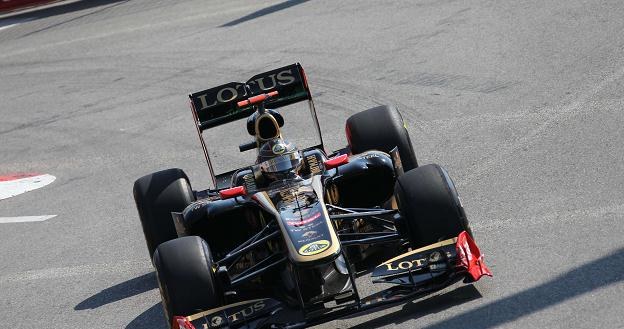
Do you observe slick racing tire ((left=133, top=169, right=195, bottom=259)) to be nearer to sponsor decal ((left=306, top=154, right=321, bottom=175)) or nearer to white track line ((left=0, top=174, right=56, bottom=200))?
sponsor decal ((left=306, top=154, right=321, bottom=175))

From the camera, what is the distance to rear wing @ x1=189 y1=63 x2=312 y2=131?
32.9 ft

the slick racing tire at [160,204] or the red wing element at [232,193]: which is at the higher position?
the red wing element at [232,193]

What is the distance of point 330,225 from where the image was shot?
7.68 m

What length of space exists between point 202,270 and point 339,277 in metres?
0.96

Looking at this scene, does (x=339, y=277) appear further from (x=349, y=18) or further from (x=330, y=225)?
(x=349, y=18)

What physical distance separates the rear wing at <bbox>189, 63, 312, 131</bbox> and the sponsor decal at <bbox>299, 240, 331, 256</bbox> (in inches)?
109

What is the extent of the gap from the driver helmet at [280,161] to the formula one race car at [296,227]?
1 cm

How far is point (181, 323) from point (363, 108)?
7305mm

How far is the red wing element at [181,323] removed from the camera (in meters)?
7.37

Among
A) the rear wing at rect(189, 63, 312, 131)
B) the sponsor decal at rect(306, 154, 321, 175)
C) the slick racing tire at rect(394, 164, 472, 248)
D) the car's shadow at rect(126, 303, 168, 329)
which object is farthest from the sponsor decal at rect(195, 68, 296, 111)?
the slick racing tire at rect(394, 164, 472, 248)

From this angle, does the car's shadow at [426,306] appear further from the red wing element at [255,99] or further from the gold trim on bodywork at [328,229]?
the red wing element at [255,99]

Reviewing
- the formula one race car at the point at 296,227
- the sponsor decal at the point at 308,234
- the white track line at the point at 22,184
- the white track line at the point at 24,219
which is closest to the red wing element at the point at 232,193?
the formula one race car at the point at 296,227

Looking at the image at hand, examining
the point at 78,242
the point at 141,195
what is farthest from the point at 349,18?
the point at 141,195

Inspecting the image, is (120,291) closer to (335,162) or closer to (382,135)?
(335,162)
